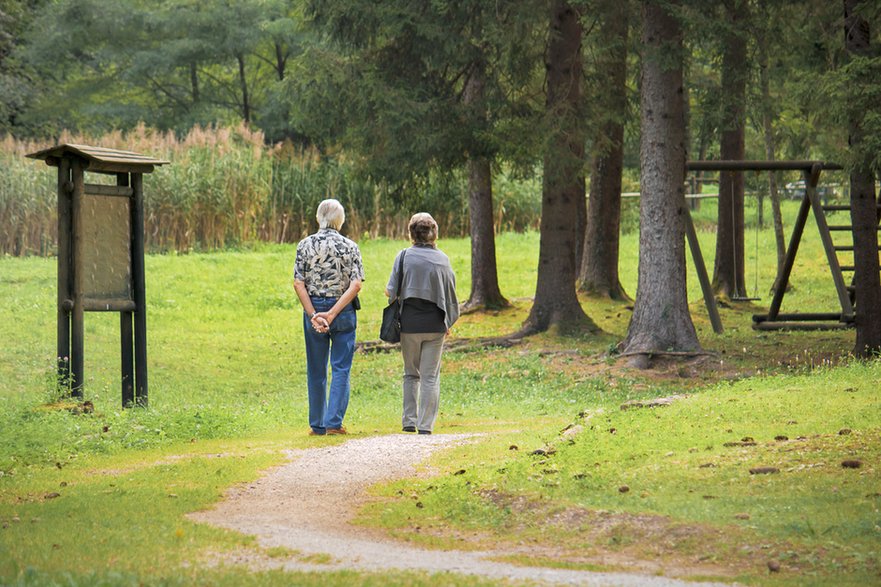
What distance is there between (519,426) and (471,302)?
11.3 m

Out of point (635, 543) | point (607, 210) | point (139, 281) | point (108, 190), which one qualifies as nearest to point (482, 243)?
point (607, 210)

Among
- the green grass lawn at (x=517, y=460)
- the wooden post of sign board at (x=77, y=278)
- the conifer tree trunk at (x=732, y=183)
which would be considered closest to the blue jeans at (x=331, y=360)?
the green grass lawn at (x=517, y=460)

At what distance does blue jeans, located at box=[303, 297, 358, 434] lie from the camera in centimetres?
1095

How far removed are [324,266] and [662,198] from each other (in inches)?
257

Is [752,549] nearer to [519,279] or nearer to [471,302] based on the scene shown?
[471,302]

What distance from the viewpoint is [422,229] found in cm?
1118

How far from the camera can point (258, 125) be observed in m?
42.5

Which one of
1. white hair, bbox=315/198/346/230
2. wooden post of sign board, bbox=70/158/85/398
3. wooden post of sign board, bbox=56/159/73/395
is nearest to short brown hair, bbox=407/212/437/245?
white hair, bbox=315/198/346/230

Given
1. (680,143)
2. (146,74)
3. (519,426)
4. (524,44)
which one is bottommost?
(519,426)

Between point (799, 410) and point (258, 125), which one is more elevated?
point (258, 125)

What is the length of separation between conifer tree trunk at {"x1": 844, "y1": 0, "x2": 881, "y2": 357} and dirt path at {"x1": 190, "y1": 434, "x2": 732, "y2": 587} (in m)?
6.76

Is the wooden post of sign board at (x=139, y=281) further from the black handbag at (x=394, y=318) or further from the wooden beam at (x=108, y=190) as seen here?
the black handbag at (x=394, y=318)

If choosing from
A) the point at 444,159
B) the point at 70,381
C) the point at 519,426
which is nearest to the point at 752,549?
the point at 519,426

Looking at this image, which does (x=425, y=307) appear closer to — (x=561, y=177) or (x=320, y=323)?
(x=320, y=323)
